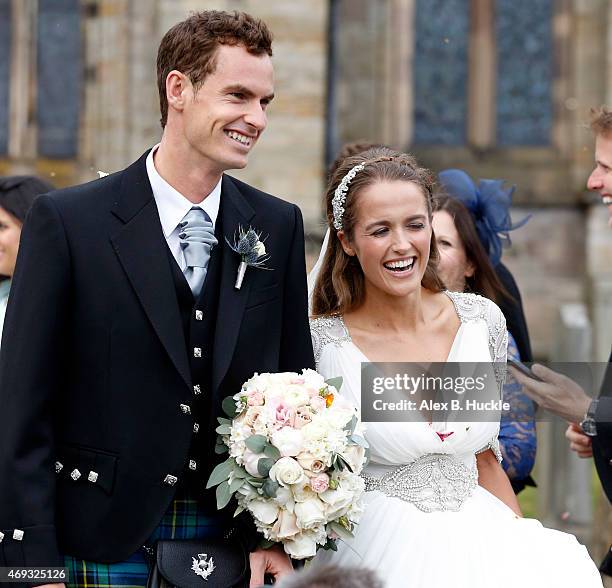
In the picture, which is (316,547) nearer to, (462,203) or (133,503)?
(133,503)

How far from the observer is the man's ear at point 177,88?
3.66 metres

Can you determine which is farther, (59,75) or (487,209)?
(59,75)

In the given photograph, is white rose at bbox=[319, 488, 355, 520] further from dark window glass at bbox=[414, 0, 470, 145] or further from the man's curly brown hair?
dark window glass at bbox=[414, 0, 470, 145]

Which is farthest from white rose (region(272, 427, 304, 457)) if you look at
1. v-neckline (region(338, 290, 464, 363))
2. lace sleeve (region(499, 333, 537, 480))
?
lace sleeve (region(499, 333, 537, 480))

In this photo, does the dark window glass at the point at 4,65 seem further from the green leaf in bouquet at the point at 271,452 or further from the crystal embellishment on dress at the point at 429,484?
the green leaf in bouquet at the point at 271,452

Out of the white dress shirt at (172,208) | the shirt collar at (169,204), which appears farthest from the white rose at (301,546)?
the shirt collar at (169,204)

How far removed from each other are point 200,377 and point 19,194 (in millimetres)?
2262

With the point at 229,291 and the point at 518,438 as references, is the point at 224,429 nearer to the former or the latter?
the point at 229,291

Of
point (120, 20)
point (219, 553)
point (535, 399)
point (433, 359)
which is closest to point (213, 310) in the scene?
point (219, 553)

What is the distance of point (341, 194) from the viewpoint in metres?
4.40

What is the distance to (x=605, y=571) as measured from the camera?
489 cm

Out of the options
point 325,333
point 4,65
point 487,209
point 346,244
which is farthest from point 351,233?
point 4,65

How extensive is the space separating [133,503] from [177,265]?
670mm

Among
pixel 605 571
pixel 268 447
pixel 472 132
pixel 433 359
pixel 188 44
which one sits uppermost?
pixel 472 132
